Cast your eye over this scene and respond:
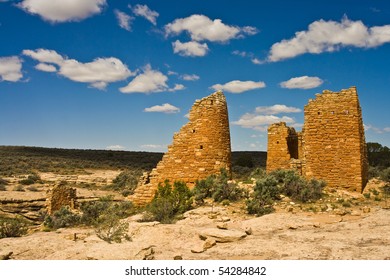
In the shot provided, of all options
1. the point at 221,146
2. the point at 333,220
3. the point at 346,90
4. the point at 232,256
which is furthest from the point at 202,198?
the point at 346,90

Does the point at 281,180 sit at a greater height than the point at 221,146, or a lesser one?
lesser

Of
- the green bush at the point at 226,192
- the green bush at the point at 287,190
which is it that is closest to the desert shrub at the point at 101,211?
the green bush at the point at 226,192

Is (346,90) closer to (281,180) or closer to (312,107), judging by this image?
(312,107)

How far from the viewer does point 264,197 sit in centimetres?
1062

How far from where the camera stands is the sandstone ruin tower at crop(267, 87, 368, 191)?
1238 cm

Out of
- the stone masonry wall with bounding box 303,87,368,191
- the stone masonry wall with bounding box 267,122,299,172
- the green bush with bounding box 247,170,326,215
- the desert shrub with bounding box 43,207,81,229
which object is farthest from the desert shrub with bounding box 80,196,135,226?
the stone masonry wall with bounding box 303,87,368,191

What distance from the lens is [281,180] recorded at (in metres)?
12.3

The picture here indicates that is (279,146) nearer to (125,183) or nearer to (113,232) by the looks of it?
(113,232)

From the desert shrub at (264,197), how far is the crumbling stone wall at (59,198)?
8182mm

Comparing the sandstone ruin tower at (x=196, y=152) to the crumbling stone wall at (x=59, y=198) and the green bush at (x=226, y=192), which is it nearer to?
the green bush at (x=226, y=192)

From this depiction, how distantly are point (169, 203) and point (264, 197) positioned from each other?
9.30ft

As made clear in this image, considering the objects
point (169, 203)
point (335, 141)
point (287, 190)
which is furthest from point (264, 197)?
point (335, 141)

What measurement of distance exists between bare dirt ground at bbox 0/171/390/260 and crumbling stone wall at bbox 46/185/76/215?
15.4 ft

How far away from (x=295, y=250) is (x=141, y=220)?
4.62 metres
